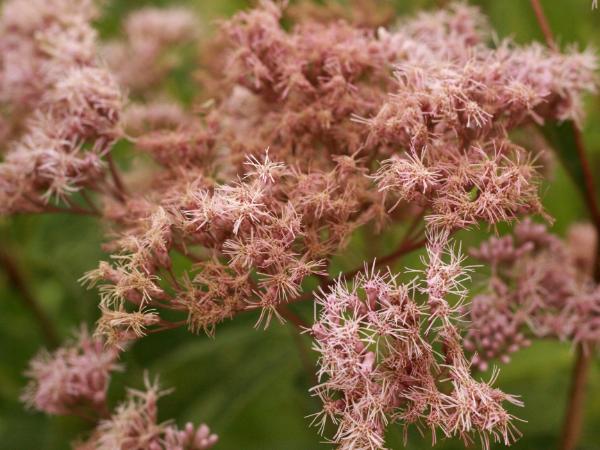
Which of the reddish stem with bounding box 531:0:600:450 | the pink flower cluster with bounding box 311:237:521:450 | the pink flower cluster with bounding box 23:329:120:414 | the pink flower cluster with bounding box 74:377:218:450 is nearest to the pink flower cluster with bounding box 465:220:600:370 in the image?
the reddish stem with bounding box 531:0:600:450

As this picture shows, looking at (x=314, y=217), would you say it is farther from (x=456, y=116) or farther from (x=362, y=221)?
(x=456, y=116)

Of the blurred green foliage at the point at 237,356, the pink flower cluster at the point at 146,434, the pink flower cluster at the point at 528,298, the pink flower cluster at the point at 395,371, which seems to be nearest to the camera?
the pink flower cluster at the point at 395,371

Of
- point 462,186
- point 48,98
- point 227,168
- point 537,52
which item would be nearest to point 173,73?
point 48,98

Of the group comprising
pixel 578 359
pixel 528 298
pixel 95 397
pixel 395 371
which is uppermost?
pixel 395 371

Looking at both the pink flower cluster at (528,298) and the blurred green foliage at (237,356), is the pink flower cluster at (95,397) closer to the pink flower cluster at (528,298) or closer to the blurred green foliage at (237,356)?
the blurred green foliage at (237,356)

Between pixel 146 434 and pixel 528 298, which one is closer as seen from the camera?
pixel 146 434

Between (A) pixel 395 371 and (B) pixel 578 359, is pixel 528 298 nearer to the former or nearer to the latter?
(B) pixel 578 359

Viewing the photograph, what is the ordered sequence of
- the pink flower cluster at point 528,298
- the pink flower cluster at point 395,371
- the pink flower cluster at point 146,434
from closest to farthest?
the pink flower cluster at point 395,371 < the pink flower cluster at point 146,434 < the pink flower cluster at point 528,298

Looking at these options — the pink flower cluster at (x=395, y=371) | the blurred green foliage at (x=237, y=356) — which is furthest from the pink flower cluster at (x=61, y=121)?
the pink flower cluster at (x=395, y=371)

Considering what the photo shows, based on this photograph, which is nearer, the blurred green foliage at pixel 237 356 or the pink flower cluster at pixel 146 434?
the pink flower cluster at pixel 146 434

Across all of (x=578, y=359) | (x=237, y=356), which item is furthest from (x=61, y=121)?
(x=578, y=359)
